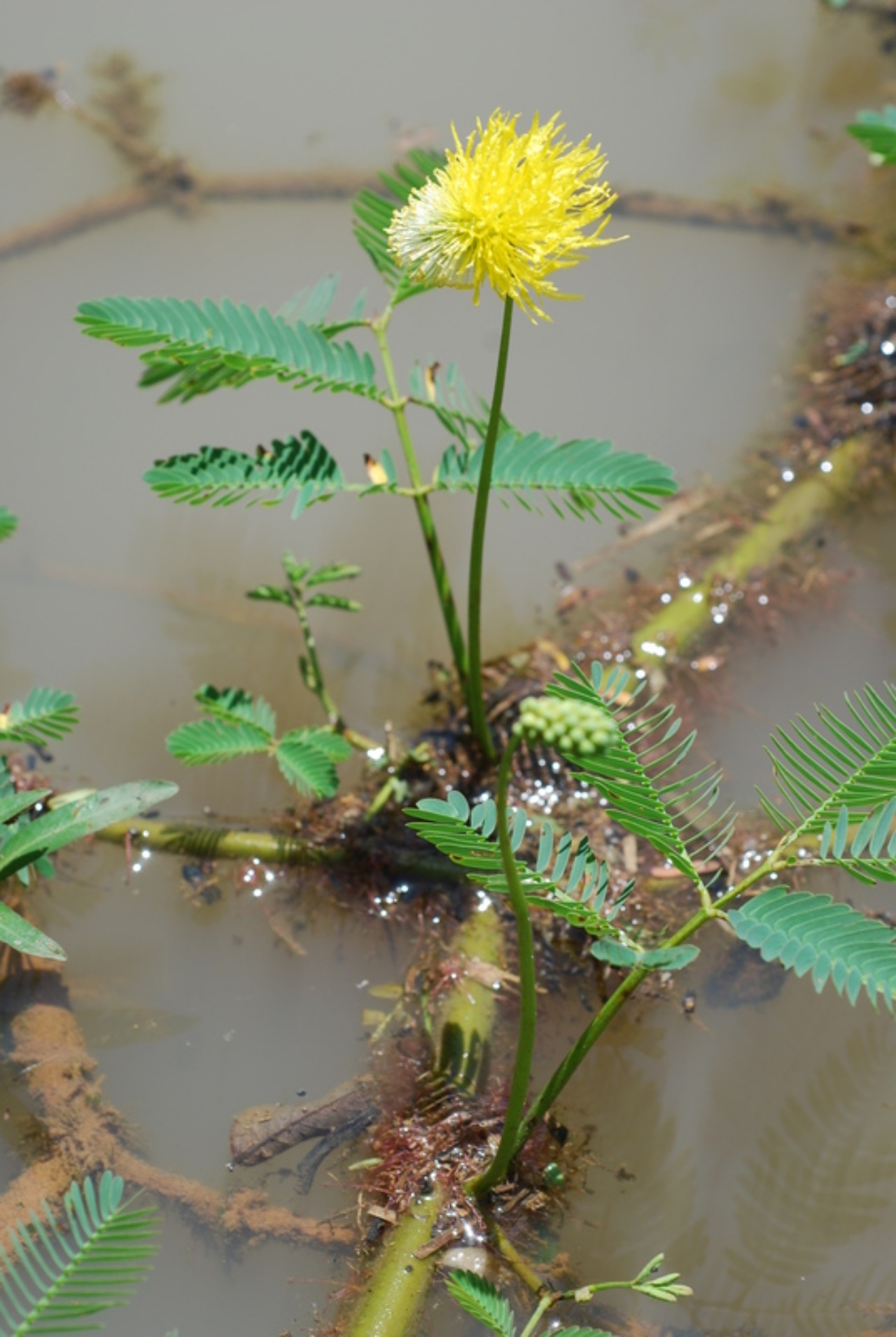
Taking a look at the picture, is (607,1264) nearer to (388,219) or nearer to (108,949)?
(108,949)

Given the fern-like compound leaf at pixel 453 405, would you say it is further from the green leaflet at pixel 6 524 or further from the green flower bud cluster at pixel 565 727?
the green flower bud cluster at pixel 565 727

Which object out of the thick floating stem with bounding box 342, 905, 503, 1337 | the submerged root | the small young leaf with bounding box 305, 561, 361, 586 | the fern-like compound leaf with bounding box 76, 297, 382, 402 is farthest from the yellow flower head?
the submerged root

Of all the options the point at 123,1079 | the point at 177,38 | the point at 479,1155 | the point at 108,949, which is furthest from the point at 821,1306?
the point at 177,38

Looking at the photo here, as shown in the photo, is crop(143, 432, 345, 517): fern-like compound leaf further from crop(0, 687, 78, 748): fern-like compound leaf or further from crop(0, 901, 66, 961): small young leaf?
crop(0, 901, 66, 961): small young leaf

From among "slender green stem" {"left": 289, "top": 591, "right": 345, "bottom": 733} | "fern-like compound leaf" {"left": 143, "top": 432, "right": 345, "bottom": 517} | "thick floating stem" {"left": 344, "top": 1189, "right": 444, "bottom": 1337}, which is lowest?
"thick floating stem" {"left": 344, "top": 1189, "right": 444, "bottom": 1337}

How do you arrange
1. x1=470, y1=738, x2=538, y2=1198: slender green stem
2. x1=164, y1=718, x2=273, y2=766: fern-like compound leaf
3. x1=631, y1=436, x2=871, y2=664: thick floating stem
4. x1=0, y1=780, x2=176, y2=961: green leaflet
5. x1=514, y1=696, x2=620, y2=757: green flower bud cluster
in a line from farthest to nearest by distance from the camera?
x1=631, y1=436, x2=871, y2=664: thick floating stem < x1=164, y1=718, x2=273, y2=766: fern-like compound leaf < x1=0, y1=780, x2=176, y2=961: green leaflet < x1=470, y1=738, x2=538, y2=1198: slender green stem < x1=514, y1=696, x2=620, y2=757: green flower bud cluster

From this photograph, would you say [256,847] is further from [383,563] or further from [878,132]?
[878,132]
